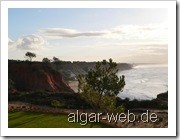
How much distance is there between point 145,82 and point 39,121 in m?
0.92

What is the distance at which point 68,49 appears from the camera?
18.0 ft

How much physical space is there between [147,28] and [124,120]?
0.77 meters

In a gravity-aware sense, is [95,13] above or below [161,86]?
above

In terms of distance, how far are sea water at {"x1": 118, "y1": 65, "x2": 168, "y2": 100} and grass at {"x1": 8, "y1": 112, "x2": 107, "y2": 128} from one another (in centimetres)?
37

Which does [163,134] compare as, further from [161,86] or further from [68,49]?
[68,49]

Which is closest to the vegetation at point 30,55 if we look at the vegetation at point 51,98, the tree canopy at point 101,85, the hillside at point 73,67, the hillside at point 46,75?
the hillside at point 46,75

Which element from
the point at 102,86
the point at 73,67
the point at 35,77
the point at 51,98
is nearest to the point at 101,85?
the point at 102,86

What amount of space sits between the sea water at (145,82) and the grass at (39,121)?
1.20 ft

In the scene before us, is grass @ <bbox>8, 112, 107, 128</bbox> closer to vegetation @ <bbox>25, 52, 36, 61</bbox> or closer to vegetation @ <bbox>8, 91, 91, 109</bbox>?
vegetation @ <bbox>8, 91, 91, 109</bbox>

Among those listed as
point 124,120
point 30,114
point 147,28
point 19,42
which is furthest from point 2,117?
point 147,28

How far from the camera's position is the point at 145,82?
544cm

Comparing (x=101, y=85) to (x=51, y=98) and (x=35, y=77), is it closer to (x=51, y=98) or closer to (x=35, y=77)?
(x=51, y=98)

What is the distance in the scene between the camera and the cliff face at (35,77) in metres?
5.47

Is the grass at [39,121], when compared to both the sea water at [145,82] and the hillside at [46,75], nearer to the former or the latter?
the hillside at [46,75]
